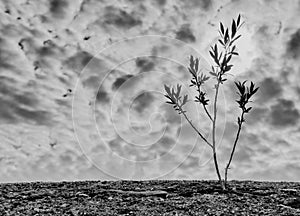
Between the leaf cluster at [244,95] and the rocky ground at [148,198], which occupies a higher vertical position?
the leaf cluster at [244,95]

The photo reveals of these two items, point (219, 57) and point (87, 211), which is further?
point (219, 57)

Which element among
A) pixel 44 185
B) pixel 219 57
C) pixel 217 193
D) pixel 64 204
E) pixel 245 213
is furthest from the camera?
pixel 44 185

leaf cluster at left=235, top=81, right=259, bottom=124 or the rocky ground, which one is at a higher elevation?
leaf cluster at left=235, top=81, right=259, bottom=124

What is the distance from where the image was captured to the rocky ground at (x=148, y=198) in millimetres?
5133

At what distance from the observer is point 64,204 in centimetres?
539

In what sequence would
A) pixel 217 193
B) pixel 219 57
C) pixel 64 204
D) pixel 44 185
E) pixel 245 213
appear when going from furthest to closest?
pixel 44 185 → pixel 219 57 → pixel 217 193 → pixel 64 204 → pixel 245 213

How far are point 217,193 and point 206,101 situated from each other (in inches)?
54.6

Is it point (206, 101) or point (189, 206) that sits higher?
point (206, 101)

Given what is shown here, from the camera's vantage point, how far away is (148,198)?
560cm

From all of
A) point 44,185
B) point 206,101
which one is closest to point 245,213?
point 206,101

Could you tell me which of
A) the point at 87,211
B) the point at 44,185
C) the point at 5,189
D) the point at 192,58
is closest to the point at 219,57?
the point at 192,58

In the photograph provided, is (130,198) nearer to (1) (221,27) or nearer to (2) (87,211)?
(2) (87,211)

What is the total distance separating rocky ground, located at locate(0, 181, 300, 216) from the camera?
5133 millimetres

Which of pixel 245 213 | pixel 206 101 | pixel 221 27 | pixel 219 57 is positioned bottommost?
pixel 245 213
